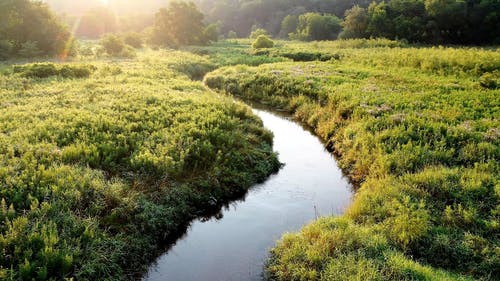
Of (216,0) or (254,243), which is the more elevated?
(216,0)

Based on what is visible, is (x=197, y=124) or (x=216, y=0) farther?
(x=216, y=0)

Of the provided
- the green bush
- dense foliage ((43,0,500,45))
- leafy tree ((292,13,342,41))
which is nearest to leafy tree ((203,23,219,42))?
dense foliage ((43,0,500,45))

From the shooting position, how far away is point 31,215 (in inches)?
382

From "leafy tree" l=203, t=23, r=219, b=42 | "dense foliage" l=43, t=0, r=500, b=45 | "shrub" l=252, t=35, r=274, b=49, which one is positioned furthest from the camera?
"leafy tree" l=203, t=23, r=219, b=42

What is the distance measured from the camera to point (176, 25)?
6812 cm

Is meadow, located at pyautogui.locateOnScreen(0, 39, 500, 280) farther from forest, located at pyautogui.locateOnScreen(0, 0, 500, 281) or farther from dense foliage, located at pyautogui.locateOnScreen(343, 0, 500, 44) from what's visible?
dense foliage, located at pyautogui.locateOnScreen(343, 0, 500, 44)

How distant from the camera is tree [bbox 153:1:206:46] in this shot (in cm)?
6825

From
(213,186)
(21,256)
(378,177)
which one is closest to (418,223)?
(378,177)

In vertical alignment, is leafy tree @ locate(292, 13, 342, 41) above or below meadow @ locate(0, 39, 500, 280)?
above

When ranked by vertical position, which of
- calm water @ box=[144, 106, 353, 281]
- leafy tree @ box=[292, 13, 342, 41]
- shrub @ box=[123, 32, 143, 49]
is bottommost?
calm water @ box=[144, 106, 353, 281]

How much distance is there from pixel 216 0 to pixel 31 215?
153707 millimetres

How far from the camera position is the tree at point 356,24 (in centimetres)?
6794

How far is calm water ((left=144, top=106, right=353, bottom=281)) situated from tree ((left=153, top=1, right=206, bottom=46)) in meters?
54.4

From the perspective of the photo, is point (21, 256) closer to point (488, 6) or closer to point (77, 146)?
point (77, 146)
